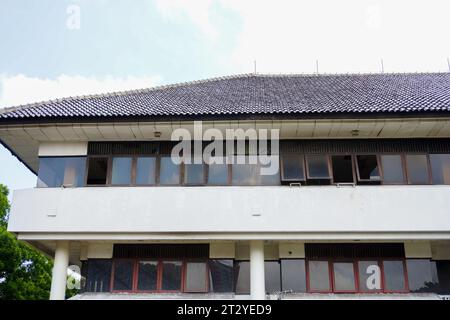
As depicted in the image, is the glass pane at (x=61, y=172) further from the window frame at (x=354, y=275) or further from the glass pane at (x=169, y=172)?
the window frame at (x=354, y=275)

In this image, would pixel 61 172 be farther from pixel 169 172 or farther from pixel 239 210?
pixel 239 210

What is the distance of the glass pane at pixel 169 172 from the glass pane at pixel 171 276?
2.19 metres

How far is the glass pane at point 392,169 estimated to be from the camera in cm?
1466

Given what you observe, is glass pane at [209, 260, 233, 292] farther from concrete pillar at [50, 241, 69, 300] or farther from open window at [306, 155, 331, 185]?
concrete pillar at [50, 241, 69, 300]

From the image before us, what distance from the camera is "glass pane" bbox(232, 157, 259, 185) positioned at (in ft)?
48.1

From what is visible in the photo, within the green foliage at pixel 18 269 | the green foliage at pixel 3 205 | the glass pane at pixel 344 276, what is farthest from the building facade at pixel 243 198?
the green foliage at pixel 3 205

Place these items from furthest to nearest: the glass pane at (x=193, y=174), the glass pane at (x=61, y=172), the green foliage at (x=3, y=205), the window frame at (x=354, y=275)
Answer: the green foliage at (x=3, y=205), the glass pane at (x=61, y=172), the glass pane at (x=193, y=174), the window frame at (x=354, y=275)

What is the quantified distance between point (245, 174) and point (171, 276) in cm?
338

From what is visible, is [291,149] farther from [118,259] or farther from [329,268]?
[118,259]

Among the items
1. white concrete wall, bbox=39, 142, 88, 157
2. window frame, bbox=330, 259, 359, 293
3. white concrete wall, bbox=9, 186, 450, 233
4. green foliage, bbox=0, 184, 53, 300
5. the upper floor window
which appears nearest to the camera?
white concrete wall, bbox=9, 186, 450, 233

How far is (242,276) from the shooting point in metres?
14.4

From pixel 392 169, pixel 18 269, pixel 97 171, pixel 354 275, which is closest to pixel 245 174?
pixel 354 275

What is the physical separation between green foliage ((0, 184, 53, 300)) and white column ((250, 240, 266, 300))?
57.0 ft

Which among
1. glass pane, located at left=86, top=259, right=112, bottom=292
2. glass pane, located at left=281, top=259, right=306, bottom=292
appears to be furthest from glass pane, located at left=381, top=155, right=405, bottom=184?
glass pane, located at left=86, top=259, right=112, bottom=292
